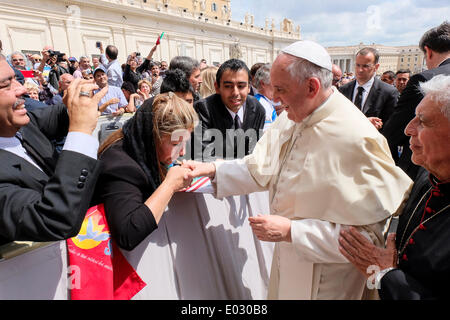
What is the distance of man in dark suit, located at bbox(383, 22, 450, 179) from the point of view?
269 centimetres

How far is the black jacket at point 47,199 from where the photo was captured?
40.8 inches

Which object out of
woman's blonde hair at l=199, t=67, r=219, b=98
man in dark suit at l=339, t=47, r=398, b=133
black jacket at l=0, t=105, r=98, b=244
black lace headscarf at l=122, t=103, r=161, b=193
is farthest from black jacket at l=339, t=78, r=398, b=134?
black jacket at l=0, t=105, r=98, b=244

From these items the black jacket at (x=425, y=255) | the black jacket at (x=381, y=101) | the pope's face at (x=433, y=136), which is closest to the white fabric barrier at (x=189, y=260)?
the black jacket at (x=425, y=255)

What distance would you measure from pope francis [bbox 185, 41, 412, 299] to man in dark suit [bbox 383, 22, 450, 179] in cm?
151

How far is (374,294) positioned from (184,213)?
4.27 ft

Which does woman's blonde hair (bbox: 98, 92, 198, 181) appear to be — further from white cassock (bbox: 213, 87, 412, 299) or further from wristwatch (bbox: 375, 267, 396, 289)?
wristwatch (bbox: 375, 267, 396, 289)

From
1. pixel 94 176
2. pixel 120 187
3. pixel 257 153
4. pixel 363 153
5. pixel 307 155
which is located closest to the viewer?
pixel 94 176

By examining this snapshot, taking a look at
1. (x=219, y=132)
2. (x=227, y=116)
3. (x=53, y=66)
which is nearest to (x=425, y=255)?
(x=219, y=132)

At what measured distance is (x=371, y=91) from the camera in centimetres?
448

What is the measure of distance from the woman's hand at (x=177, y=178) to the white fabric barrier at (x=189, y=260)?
0.23 meters

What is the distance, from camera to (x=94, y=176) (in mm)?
1172

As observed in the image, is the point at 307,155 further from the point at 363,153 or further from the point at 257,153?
the point at 257,153

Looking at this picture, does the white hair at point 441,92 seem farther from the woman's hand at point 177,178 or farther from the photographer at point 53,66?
the photographer at point 53,66
